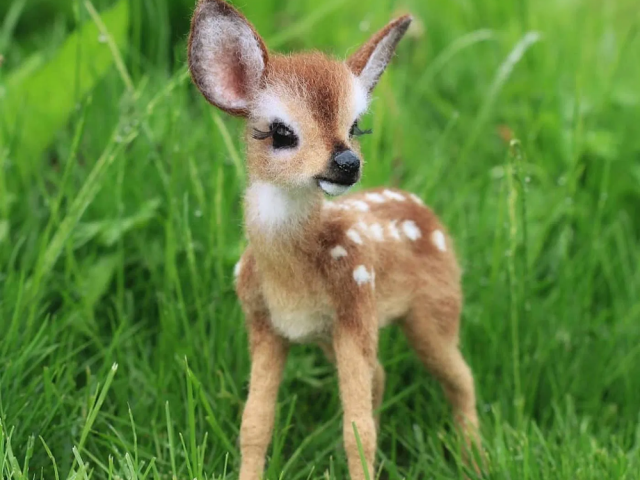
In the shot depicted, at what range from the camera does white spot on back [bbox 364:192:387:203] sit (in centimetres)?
259

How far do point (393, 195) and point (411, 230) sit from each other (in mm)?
131

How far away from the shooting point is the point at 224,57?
2.18 m

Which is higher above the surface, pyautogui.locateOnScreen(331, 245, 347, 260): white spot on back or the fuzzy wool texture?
the fuzzy wool texture

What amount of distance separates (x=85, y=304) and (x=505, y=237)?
146 cm

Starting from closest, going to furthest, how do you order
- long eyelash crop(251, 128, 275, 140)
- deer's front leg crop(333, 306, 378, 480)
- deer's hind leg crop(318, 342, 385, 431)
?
long eyelash crop(251, 128, 275, 140), deer's front leg crop(333, 306, 378, 480), deer's hind leg crop(318, 342, 385, 431)

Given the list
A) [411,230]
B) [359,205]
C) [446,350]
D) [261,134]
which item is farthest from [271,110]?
[446,350]

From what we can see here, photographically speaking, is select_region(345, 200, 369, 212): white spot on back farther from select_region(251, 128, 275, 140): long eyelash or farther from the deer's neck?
select_region(251, 128, 275, 140): long eyelash

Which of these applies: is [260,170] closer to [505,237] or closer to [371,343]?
[371,343]

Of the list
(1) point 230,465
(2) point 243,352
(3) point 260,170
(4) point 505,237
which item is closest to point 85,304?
(2) point 243,352

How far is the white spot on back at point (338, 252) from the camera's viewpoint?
2.27 metres

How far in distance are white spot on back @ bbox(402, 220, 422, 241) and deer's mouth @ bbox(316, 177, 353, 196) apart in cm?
57

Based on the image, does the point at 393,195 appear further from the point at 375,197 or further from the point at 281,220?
the point at 281,220

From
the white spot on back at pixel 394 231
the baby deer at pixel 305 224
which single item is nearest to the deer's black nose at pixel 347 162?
the baby deer at pixel 305 224

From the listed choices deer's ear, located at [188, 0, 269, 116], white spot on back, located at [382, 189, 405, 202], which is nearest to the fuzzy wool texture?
deer's ear, located at [188, 0, 269, 116]
